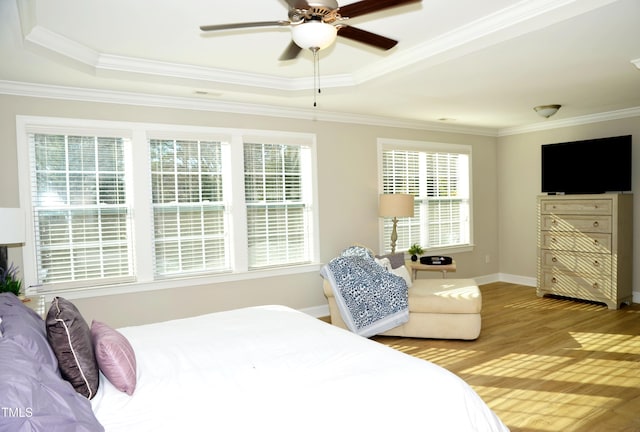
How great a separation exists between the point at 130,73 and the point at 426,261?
384 cm

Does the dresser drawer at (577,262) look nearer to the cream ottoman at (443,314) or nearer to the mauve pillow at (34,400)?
the cream ottoman at (443,314)

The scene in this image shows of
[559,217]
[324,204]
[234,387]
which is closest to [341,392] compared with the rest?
[234,387]

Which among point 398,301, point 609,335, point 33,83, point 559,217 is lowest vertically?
point 609,335

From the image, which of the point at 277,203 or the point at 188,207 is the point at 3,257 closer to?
the point at 188,207

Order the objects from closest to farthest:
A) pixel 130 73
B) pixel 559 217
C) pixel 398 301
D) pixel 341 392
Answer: pixel 341 392 < pixel 130 73 < pixel 398 301 < pixel 559 217

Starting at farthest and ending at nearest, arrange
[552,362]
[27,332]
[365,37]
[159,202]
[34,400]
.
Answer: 1. [159,202]
2. [552,362]
3. [365,37]
4. [27,332]
5. [34,400]

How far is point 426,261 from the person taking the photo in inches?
212

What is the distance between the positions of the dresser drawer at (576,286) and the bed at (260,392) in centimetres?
444

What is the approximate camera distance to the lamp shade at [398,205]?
5297 millimetres

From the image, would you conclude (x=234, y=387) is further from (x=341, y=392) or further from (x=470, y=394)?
(x=470, y=394)

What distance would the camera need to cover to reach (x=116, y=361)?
6.17ft

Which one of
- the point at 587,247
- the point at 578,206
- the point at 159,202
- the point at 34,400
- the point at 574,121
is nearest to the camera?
the point at 34,400

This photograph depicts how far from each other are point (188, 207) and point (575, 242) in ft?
16.2

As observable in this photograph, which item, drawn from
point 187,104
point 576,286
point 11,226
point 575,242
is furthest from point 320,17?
point 576,286
